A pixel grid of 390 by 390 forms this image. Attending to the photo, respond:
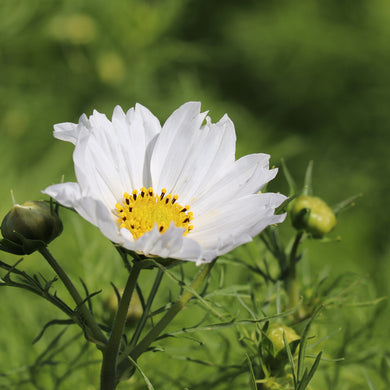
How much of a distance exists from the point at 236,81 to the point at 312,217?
1.63 metres

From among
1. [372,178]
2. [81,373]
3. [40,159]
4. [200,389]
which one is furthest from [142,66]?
[200,389]

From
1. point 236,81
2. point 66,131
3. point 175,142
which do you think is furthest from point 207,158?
point 236,81

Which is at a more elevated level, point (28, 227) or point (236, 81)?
point (236, 81)

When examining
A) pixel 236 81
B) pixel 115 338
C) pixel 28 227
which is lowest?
pixel 115 338

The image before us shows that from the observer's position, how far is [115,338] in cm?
70

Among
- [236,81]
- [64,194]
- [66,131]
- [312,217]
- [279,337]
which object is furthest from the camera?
[236,81]

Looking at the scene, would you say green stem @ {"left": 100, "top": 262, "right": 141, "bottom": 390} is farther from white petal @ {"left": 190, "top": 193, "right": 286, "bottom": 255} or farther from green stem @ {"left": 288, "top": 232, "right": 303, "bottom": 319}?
green stem @ {"left": 288, "top": 232, "right": 303, "bottom": 319}

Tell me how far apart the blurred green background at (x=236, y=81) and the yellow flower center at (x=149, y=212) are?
35.9 inches

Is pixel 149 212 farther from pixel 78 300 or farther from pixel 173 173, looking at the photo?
pixel 78 300

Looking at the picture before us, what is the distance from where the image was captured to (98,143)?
793 mm

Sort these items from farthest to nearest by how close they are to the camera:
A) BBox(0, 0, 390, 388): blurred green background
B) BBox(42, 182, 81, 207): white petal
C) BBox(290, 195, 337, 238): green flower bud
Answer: BBox(0, 0, 390, 388): blurred green background, BBox(290, 195, 337, 238): green flower bud, BBox(42, 182, 81, 207): white petal

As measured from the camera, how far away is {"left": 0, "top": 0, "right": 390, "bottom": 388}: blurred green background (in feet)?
6.85

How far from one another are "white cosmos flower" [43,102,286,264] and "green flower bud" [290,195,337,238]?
0.20m

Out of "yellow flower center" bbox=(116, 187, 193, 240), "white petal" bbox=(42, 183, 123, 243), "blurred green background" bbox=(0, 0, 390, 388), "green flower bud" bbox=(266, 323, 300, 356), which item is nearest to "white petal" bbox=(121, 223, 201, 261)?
"white petal" bbox=(42, 183, 123, 243)
